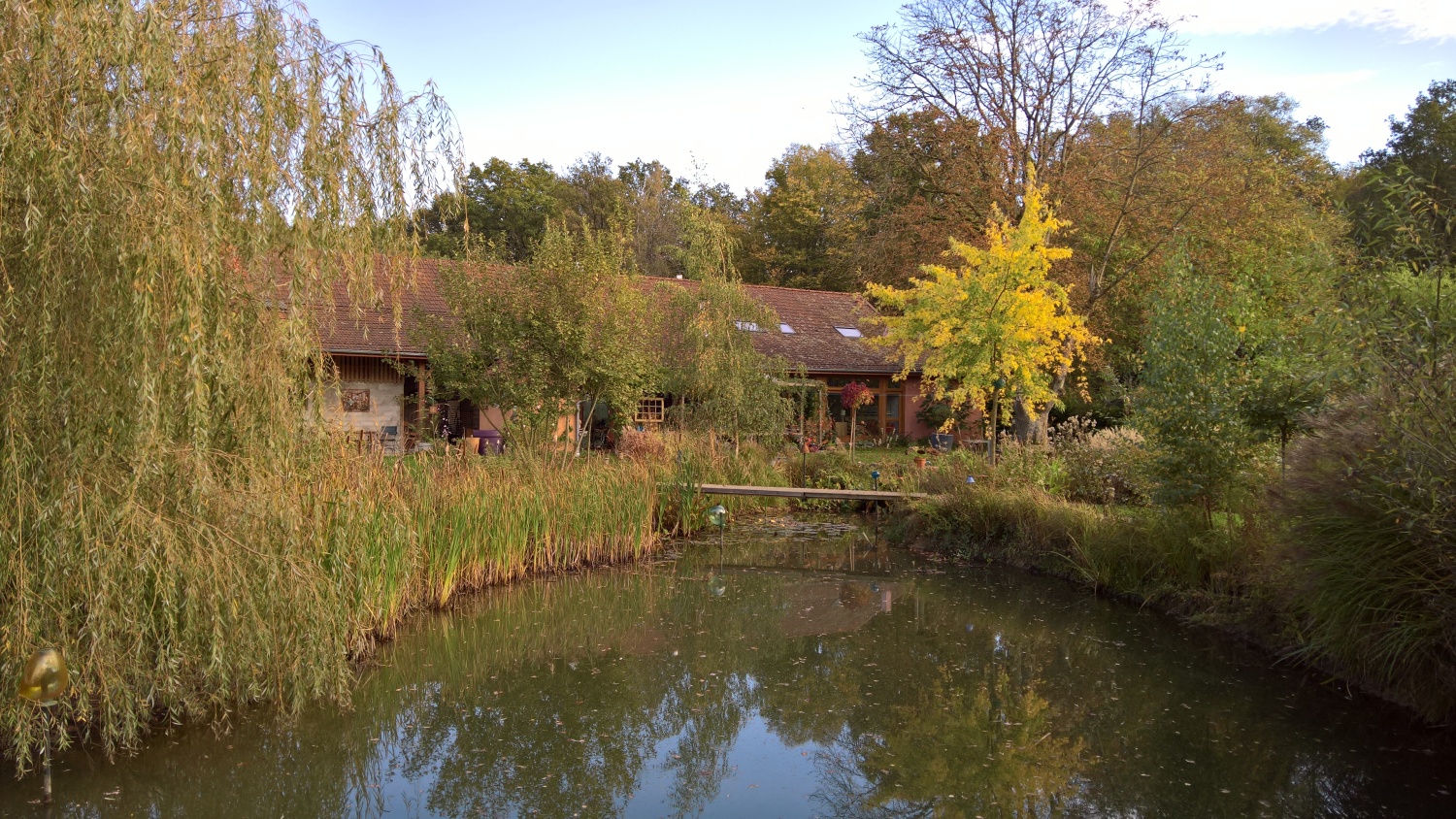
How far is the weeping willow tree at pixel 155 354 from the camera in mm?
4691

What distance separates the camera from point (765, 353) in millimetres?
22188

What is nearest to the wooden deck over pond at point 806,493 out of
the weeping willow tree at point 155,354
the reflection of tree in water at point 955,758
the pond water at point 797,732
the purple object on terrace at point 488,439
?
the purple object on terrace at point 488,439

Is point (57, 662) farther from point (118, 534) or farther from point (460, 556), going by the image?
point (460, 556)

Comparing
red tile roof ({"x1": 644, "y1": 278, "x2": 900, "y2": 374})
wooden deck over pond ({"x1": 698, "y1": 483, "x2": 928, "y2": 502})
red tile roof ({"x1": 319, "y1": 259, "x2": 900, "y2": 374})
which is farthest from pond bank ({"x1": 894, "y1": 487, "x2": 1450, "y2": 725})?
red tile roof ({"x1": 644, "y1": 278, "x2": 900, "y2": 374})

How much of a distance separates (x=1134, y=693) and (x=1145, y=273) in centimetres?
1331

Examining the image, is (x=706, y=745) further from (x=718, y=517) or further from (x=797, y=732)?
(x=718, y=517)

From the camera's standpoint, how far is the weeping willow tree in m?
4.69

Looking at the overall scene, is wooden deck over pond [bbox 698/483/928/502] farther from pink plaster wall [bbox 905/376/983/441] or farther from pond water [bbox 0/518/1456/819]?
pink plaster wall [bbox 905/376/983/441]

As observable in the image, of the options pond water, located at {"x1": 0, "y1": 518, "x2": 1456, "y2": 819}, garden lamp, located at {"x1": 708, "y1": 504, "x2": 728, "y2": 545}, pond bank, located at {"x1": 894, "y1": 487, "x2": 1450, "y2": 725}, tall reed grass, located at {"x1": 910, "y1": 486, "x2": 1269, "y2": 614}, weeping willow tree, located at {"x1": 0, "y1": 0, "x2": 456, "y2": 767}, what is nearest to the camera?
weeping willow tree, located at {"x1": 0, "y1": 0, "x2": 456, "y2": 767}

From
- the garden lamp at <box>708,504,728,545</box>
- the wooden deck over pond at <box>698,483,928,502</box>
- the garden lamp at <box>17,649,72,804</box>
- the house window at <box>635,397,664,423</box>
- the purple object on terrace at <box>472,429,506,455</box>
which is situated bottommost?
the garden lamp at <box>708,504,728,545</box>

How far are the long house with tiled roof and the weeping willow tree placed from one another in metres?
7.33

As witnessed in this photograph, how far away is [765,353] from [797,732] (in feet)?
52.8

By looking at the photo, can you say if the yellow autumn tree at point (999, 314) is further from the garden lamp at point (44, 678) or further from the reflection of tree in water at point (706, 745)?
the garden lamp at point (44, 678)

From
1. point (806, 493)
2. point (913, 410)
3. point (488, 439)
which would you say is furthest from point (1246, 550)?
point (913, 410)
